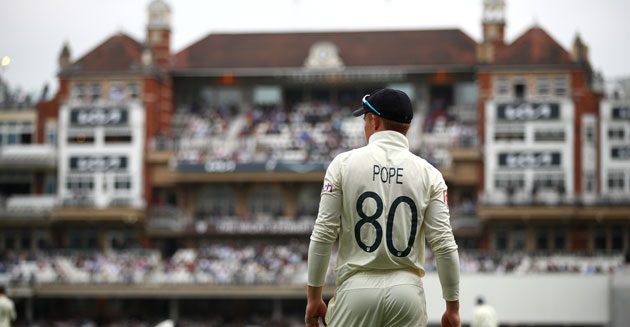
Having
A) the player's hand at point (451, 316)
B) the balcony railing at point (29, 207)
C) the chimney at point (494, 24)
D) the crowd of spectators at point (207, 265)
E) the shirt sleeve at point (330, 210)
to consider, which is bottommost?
the crowd of spectators at point (207, 265)

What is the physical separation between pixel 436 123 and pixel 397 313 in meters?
53.0

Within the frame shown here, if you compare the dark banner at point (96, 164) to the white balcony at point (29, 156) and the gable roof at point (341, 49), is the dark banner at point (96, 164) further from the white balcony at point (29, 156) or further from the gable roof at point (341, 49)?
the gable roof at point (341, 49)

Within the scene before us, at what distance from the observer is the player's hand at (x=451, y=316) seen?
6.46 meters

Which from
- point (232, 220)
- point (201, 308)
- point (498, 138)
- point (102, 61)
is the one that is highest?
point (102, 61)

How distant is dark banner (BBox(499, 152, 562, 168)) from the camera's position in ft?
188

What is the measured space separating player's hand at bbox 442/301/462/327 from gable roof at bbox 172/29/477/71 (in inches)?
2209

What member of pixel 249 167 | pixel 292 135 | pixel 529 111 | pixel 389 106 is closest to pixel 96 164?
pixel 249 167

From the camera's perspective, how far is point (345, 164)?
6.61 metres

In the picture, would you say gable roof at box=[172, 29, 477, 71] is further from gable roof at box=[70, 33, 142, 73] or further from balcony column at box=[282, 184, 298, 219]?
balcony column at box=[282, 184, 298, 219]

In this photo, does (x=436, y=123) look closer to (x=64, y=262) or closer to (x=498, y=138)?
(x=498, y=138)

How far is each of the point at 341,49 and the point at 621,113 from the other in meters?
14.7

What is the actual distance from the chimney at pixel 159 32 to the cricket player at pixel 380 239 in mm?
57220

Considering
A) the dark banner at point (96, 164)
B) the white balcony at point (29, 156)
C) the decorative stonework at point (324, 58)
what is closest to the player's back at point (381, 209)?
the dark banner at point (96, 164)

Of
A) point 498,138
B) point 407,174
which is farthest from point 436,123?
point 407,174
